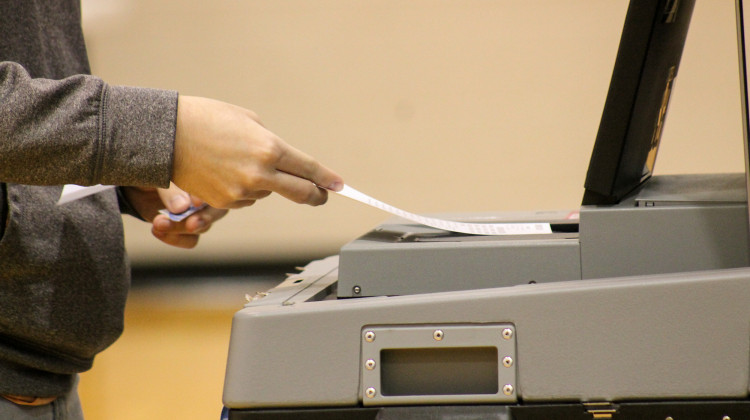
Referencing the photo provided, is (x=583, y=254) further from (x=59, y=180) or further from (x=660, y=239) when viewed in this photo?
(x=59, y=180)

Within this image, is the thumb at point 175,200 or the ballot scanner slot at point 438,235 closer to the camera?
the ballot scanner slot at point 438,235

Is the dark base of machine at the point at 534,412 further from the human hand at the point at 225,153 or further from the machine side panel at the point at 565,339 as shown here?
the human hand at the point at 225,153

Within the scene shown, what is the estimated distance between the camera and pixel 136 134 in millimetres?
617

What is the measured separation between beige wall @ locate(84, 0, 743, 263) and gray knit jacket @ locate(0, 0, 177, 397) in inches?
52.6

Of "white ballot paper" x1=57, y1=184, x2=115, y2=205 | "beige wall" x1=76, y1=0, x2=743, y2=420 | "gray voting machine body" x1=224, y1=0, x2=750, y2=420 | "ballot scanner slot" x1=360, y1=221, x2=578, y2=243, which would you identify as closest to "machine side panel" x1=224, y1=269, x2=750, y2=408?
"gray voting machine body" x1=224, y1=0, x2=750, y2=420

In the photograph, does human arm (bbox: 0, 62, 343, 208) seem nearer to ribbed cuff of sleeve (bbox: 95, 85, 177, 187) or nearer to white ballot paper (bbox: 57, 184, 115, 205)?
ribbed cuff of sleeve (bbox: 95, 85, 177, 187)

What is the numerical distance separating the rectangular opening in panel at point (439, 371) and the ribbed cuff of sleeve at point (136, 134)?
0.27 meters

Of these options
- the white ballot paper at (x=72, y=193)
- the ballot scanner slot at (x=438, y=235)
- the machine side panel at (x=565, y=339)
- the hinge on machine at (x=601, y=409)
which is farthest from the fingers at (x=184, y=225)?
the hinge on machine at (x=601, y=409)

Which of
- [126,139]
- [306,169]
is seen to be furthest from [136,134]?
[306,169]

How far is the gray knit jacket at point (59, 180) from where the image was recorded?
61 centimetres

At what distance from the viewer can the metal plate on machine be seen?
53cm

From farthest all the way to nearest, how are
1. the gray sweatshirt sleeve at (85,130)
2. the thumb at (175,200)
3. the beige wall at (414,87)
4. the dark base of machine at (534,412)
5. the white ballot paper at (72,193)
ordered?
the beige wall at (414,87) → the thumb at (175,200) → the white ballot paper at (72,193) → the gray sweatshirt sleeve at (85,130) → the dark base of machine at (534,412)

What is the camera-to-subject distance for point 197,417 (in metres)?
2.10

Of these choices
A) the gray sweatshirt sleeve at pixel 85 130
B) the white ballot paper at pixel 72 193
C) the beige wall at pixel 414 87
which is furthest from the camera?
the beige wall at pixel 414 87
